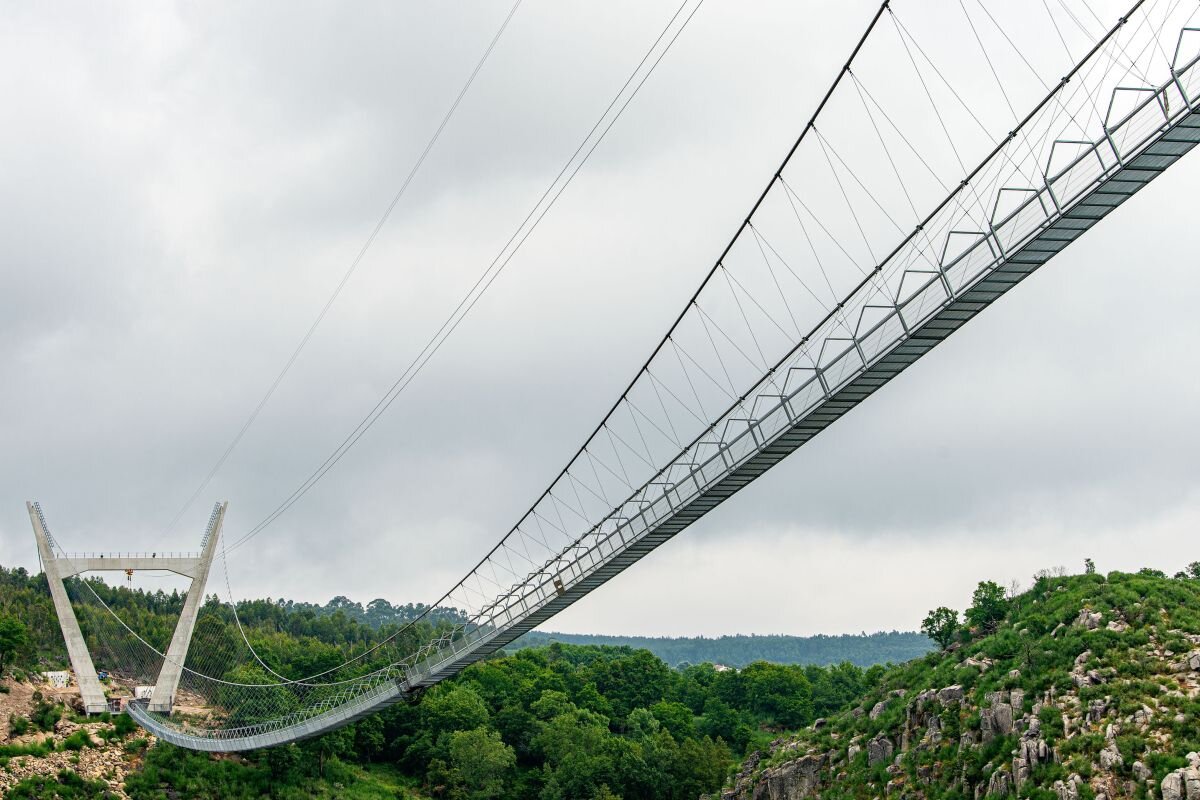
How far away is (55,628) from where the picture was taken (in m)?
80.1

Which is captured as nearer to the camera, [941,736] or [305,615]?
[941,736]

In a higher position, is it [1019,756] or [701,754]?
[701,754]

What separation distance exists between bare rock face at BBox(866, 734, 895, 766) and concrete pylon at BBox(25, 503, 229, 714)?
35.2 meters

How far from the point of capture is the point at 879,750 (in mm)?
51125

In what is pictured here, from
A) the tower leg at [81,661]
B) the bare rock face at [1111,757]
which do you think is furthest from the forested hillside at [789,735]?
the tower leg at [81,661]

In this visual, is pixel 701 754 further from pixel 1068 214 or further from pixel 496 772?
pixel 1068 214

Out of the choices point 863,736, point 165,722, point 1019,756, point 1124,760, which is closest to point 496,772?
point 165,722

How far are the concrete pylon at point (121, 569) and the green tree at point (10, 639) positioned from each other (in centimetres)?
204

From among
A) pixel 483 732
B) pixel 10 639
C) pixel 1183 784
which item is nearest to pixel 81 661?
pixel 10 639

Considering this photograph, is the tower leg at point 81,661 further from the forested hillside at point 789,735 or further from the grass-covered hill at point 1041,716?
the grass-covered hill at point 1041,716

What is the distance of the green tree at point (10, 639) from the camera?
6184cm

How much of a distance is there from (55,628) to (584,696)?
3827 centimetres

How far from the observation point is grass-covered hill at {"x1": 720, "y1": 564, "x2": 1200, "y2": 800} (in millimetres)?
38812

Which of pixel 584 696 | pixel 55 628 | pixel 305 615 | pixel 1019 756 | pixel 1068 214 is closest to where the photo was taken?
pixel 1068 214
